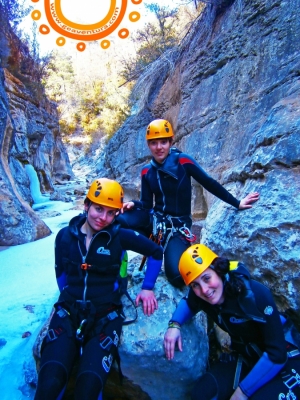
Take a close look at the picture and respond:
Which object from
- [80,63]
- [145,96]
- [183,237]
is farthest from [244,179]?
[80,63]

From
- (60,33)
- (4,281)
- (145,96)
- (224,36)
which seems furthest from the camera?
(145,96)

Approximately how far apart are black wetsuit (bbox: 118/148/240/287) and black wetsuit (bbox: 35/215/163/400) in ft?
1.55

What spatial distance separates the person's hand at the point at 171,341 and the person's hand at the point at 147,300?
239 millimetres

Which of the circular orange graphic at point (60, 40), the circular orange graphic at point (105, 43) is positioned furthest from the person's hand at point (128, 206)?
the circular orange graphic at point (60, 40)

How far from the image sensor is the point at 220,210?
2.63 meters

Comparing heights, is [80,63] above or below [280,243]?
above

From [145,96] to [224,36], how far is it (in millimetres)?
3019

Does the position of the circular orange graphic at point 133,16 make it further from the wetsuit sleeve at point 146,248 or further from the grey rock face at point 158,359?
the grey rock face at point 158,359

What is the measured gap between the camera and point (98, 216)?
2082 millimetres

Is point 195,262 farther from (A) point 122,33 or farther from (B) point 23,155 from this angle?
(B) point 23,155

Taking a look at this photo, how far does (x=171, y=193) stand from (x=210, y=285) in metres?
1.12

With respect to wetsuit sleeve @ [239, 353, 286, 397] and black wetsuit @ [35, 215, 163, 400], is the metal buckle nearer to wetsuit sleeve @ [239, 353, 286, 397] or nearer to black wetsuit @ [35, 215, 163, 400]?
black wetsuit @ [35, 215, 163, 400]

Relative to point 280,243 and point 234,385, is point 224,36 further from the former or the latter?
point 234,385

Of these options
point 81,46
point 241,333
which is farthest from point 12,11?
point 241,333
